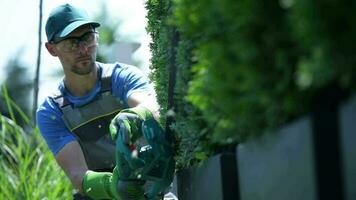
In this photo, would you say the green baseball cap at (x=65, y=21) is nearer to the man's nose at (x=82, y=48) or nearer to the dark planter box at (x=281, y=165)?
the man's nose at (x=82, y=48)

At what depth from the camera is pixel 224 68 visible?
2389 millimetres

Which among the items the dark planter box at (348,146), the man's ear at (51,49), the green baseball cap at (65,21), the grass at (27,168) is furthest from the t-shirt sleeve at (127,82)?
the dark planter box at (348,146)

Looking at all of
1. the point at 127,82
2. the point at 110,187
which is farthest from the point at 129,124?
the point at 127,82

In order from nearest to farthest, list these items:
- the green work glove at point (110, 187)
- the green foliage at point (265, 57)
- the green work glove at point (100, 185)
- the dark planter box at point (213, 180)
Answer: the green foliage at point (265, 57) → the dark planter box at point (213, 180) → the green work glove at point (110, 187) → the green work glove at point (100, 185)

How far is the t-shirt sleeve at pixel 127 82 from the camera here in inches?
216

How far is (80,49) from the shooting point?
18.5ft

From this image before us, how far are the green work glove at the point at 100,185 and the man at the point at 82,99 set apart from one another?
0.41 ft

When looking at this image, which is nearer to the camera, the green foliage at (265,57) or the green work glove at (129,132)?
the green foliage at (265,57)

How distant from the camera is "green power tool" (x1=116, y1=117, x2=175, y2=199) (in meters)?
4.34

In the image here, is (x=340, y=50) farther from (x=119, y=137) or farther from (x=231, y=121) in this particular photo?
(x=119, y=137)

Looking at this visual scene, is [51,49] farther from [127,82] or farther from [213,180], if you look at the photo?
[213,180]

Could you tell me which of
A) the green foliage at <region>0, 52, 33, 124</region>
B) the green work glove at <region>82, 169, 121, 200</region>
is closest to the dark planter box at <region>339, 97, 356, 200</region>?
the green work glove at <region>82, 169, 121, 200</region>

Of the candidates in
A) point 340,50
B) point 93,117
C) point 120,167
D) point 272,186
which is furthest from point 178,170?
point 340,50

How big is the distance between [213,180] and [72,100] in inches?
91.7
